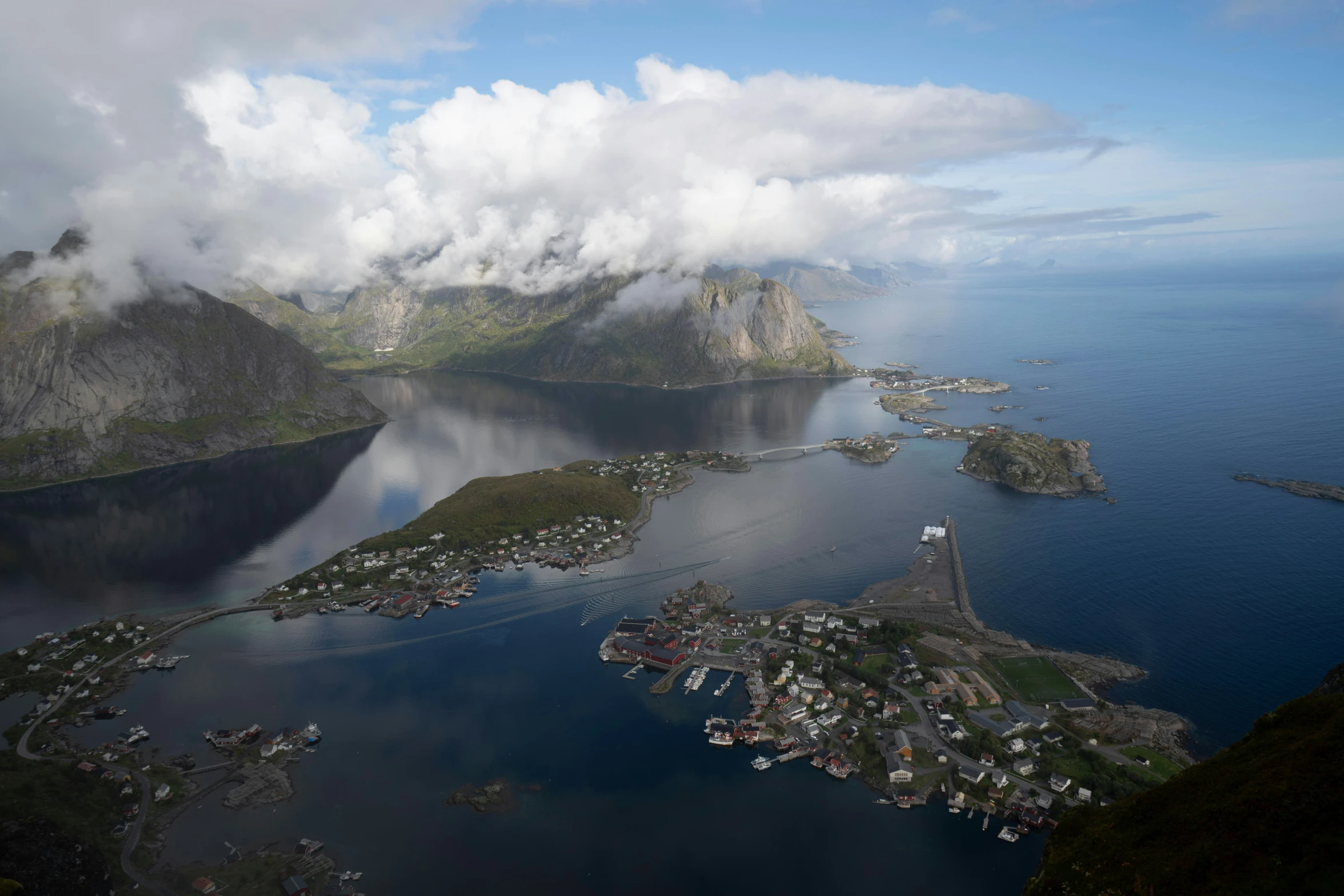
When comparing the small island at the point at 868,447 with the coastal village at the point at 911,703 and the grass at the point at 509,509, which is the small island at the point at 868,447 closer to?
the grass at the point at 509,509

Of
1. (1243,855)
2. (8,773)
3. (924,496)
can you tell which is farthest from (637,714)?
(924,496)

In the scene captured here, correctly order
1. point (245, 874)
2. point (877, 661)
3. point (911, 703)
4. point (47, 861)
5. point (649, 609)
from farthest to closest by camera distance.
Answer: point (649, 609)
point (877, 661)
point (911, 703)
point (245, 874)
point (47, 861)

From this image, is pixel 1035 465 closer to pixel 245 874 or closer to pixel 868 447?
pixel 868 447

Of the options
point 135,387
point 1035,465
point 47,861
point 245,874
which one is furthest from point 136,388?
point 1035,465

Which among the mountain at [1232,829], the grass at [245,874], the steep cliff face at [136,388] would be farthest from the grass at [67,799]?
the steep cliff face at [136,388]

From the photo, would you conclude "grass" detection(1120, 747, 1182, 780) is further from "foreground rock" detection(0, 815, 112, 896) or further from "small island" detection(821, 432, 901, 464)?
"small island" detection(821, 432, 901, 464)

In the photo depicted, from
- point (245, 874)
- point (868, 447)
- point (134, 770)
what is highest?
point (868, 447)

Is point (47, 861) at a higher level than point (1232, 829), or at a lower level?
lower
